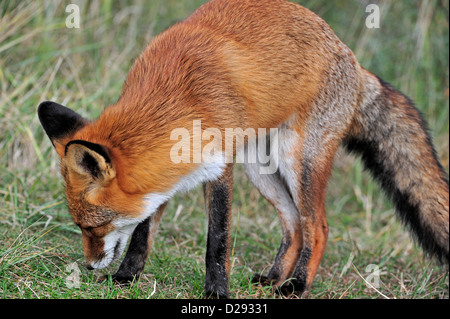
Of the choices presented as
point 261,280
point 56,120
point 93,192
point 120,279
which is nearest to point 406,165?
point 261,280

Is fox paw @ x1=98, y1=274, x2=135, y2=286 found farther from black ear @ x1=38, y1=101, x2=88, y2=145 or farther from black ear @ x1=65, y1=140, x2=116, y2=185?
black ear @ x1=38, y1=101, x2=88, y2=145

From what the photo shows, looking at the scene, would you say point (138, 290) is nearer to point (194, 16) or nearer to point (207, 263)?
point (207, 263)

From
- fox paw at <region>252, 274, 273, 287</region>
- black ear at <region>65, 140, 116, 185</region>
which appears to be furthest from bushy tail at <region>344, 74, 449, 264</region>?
black ear at <region>65, 140, 116, 185</region>

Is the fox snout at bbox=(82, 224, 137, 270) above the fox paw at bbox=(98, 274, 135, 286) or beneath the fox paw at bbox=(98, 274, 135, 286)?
above

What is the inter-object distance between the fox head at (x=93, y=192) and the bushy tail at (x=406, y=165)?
1826 mm

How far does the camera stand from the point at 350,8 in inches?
263

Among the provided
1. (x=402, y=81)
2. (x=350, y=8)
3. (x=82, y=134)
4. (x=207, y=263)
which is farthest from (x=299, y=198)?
(x=350, y=8)

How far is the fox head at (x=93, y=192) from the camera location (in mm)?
2746

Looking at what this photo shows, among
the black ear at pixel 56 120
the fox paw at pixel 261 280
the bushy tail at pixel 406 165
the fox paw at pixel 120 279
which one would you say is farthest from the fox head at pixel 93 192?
the bushy tail at pixel 406 165

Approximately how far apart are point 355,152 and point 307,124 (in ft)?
2.29

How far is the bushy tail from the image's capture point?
12.8ft

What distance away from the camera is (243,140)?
3.34 meters

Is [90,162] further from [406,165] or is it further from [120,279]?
[406,165]

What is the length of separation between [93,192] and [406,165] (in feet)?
7.43
